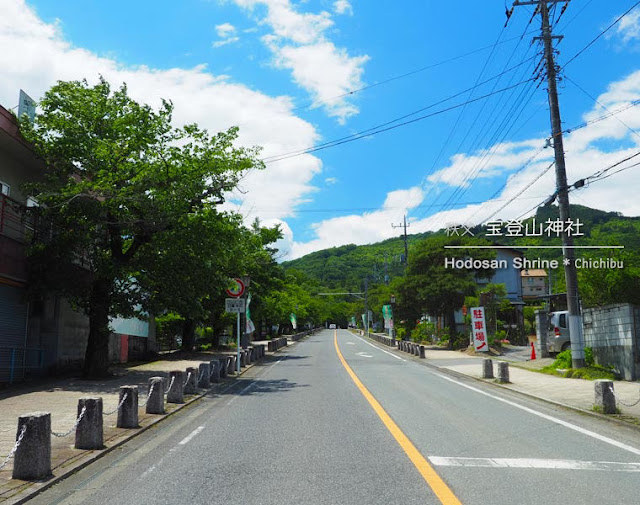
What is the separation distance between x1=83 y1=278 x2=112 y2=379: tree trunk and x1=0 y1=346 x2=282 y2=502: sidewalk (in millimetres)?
440

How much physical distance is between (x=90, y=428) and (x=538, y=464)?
578 cm

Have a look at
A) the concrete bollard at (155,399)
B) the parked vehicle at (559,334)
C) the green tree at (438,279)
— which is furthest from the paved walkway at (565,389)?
the green tree at (438,279)

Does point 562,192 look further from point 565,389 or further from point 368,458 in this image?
point 368,458

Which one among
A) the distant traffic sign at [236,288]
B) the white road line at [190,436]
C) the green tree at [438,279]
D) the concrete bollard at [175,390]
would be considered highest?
the green tree at [438,279]

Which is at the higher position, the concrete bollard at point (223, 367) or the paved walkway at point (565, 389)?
the concrete bollard at point (223, 367)

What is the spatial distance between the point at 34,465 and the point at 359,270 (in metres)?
119

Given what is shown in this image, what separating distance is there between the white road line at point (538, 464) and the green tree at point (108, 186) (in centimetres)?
1087

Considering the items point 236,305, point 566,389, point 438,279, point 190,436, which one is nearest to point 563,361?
point 566,389

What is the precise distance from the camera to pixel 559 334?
23.9 meters

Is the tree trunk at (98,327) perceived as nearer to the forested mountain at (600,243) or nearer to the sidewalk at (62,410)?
the sidewalk at (62,410)

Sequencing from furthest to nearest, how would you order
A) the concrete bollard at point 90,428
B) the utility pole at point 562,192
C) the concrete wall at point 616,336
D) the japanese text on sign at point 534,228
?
the japanese text on sign at point 534,228 → the utility pole at point 562,192 → the concrete wall at point 616,336 → the concrete bollard at point 90,428

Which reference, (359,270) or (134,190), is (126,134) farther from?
(359,270)

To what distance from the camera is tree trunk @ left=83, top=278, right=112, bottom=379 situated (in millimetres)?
16016

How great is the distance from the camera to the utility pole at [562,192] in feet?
55.1
